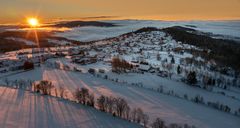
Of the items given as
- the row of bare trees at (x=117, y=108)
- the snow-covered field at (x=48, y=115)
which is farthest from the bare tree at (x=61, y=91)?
the snow-covered field at (x=48, y=115)

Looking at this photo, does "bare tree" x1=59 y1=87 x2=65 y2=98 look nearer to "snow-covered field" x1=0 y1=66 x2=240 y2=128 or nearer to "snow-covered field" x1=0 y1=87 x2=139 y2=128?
"snow-covered field" x1=0 y1=66 x2=240 y2=128

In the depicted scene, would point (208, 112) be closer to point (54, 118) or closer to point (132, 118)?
point (132, 118)

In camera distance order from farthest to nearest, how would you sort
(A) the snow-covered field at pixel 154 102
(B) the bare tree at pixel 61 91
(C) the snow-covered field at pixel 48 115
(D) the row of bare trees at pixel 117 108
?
1. (B) the bare tree at pixel 61 91
2. (A) the snow-covered field at pixel 154 102
3. (D) the row of bare trees at pixel 117 108
4. (C) the snow-covered field at pixel 48 115

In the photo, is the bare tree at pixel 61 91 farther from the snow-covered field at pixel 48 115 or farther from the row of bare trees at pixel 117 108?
the snow-covered field at pixel 48 115

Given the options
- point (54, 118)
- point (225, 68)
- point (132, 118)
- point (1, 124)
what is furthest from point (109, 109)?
point (225, 68)

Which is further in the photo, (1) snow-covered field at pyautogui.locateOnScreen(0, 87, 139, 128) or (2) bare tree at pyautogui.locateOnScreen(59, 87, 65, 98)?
(2) bare tree at pyautogui.locateOnScreen(59, 87, 65, 98)

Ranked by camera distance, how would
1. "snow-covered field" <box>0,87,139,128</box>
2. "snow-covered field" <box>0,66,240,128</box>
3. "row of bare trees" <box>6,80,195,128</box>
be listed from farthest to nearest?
"snow-covered field" <box>0,66,240,128</box>, "row of bare trees" <box>6,80,195,128</box>, "snow-covered field" <box>0,87,139,128</box>

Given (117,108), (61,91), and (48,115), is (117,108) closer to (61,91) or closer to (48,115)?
(48,115)

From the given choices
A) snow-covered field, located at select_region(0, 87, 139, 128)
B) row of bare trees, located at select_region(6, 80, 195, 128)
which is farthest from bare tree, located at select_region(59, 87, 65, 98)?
snow-covered field, located at select_region(0, 87, 139, 128)
